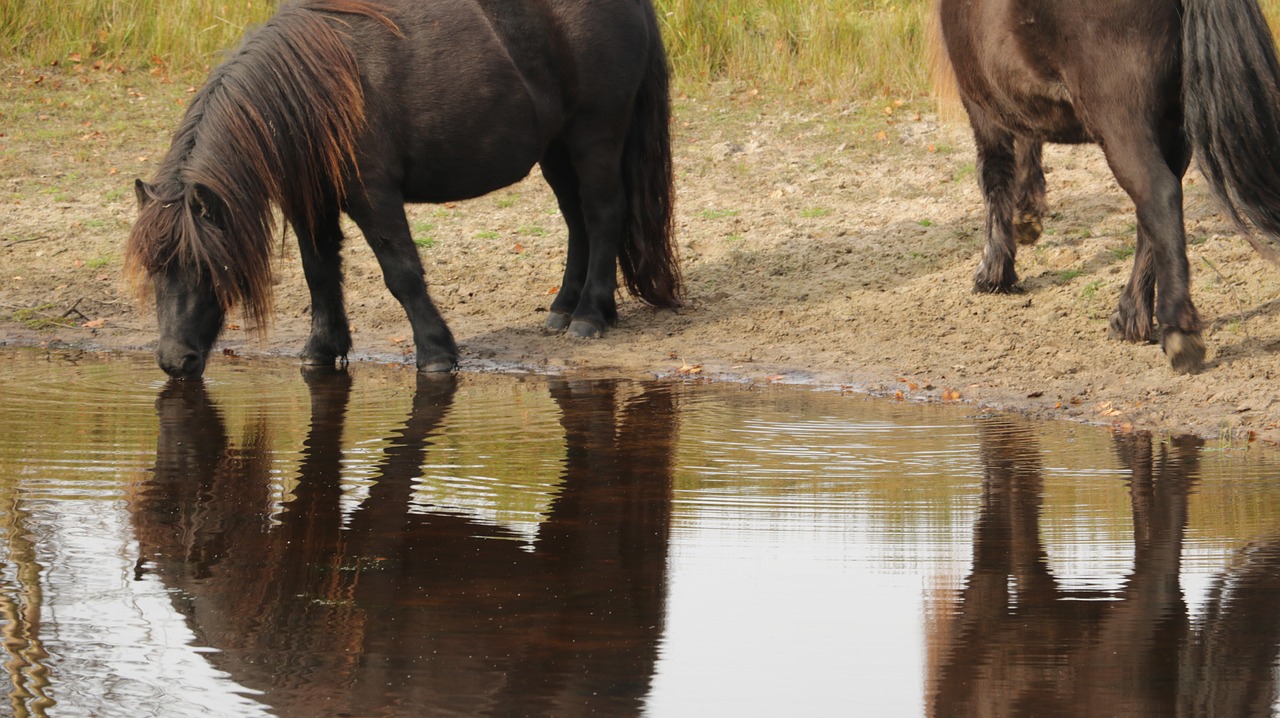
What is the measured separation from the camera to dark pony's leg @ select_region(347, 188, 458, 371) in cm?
723

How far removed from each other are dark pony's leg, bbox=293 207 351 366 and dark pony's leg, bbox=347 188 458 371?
0.92 feet

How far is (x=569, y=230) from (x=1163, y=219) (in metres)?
3.43

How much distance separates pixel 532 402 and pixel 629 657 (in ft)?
10.8

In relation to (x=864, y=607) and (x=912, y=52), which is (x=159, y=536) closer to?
(x=864, y=607)

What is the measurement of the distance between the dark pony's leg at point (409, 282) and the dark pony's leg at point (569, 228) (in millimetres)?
1005

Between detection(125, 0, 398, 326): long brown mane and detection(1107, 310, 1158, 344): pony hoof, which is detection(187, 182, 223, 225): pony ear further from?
detection(1107, 310, 1158, 344): pony hoof

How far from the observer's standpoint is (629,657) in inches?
131

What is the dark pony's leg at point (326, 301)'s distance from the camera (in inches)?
295

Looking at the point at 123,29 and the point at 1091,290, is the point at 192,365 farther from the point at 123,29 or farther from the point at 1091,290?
the point at 123,29

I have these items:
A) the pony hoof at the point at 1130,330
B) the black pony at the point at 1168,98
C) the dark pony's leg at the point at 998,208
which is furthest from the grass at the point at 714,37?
the black pony at the point at 1168,98

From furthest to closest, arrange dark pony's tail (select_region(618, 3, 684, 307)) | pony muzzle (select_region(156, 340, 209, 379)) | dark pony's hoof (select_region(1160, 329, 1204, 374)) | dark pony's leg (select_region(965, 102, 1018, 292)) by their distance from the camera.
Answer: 1. dark pony's tail (select_region(618, 3, 684, 307))
2. dark pony's leg (select_region(965, 102, 1018, 292))
3. pony muzzle (select_region(156, 340, 209, 379))
4. dark pony's hoof (select_region(1160, 329, 1204, 374))

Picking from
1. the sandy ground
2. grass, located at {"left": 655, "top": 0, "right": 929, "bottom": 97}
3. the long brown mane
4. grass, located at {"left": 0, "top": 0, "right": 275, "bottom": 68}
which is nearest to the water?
the long brown mane

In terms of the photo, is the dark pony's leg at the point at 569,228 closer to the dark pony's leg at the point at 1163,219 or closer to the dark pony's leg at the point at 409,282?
the dark pony's leg at the point at 409,282

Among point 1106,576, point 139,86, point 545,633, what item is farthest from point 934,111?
point 545,633
